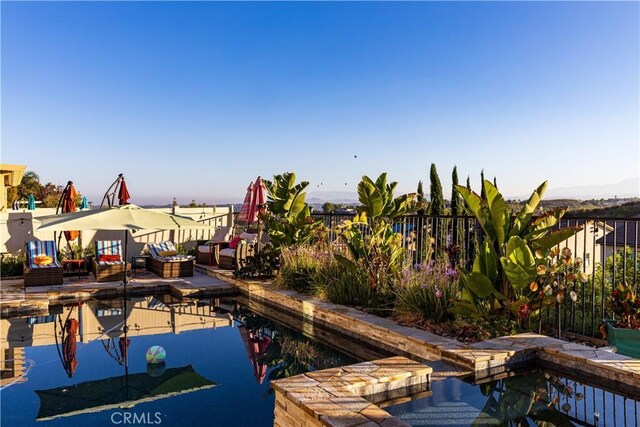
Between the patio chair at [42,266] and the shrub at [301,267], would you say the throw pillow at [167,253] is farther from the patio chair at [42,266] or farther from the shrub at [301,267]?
the shrub at [301,267]

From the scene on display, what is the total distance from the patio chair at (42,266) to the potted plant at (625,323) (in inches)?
391

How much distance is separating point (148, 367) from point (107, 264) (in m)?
5.73

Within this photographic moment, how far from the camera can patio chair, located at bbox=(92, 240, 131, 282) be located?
9.98 meters

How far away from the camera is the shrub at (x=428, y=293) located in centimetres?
578

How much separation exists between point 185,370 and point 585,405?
13.0 feet

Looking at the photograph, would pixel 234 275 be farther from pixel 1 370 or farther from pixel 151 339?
pixel 1 370

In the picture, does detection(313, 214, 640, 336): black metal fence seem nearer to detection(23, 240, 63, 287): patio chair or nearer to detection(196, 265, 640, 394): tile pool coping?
detection(196, 265, 640, 394): tile pool coping

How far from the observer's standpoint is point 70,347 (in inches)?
232

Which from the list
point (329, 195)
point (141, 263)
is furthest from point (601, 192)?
point (141, 263)

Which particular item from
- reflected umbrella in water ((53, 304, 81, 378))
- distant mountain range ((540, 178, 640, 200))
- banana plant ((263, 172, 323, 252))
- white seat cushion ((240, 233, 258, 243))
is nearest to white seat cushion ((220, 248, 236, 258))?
white seat cushion ((240, 233, 258, 243))

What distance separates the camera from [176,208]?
51.0 ft

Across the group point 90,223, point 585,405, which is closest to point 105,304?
point 90,223

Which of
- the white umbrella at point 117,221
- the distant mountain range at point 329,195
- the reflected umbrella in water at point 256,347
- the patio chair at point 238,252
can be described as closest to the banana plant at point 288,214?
the distant mountain range at point 329,195

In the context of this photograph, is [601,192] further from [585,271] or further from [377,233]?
[377,233]
